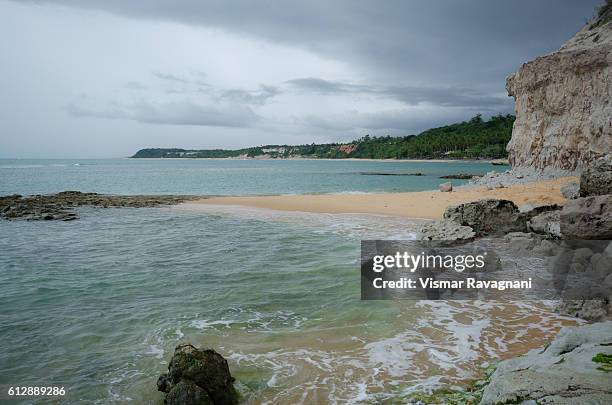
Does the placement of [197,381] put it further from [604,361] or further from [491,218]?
[491,218]

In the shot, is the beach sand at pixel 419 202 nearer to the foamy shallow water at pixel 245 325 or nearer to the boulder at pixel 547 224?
the boulder at pixel 547 224

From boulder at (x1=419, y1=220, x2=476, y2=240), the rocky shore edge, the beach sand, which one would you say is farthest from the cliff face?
boulder at (x1=419, y1=220, x2=476, y2=240)

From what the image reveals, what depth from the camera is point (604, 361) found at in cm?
358

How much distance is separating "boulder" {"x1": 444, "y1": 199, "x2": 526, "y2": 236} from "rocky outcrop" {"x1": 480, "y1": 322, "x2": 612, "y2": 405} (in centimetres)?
856

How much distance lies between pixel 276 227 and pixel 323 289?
835cm

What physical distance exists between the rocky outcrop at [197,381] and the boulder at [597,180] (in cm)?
993

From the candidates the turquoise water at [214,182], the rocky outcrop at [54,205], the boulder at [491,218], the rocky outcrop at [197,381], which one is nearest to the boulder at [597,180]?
the boulder at [491,218]

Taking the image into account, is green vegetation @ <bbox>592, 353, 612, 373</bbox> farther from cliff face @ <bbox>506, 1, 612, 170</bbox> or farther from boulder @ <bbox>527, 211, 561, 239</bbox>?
cliff face @ <bbox>506, 1, 612, 170</bbox>

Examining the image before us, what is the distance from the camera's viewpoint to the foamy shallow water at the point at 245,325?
5.35 metres

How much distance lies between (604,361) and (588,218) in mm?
6149

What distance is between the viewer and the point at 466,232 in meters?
12.0

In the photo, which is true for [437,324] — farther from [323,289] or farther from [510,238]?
[510,238]

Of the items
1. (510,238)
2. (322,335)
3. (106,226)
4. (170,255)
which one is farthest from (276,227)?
(322,335)

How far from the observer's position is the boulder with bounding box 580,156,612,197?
10.1 metres
